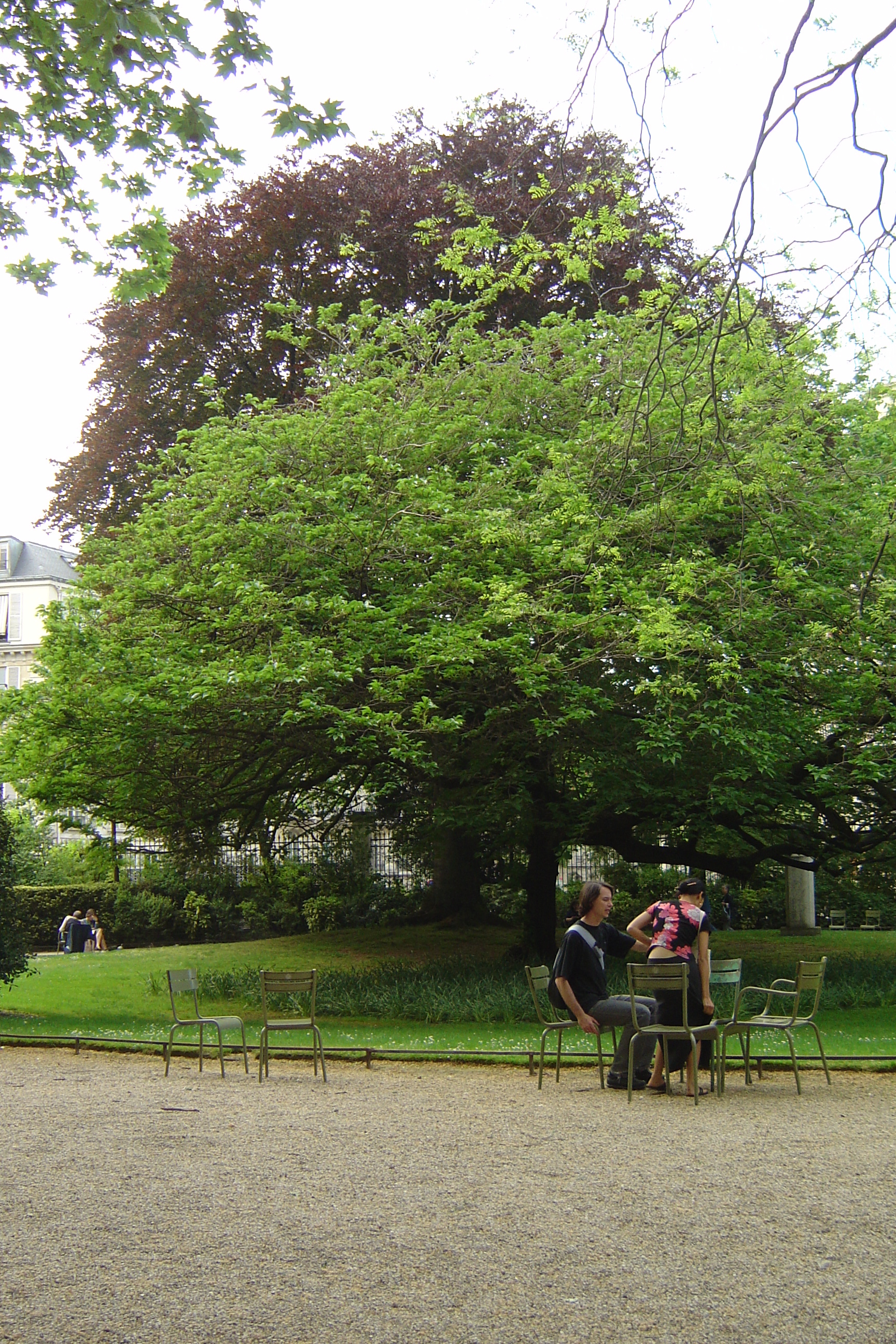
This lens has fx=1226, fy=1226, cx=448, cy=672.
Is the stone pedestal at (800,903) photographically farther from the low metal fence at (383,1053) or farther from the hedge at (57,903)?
the hedge at (57,903)

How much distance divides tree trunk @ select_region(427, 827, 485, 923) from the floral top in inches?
569

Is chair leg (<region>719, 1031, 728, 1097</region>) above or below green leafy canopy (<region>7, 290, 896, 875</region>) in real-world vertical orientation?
below

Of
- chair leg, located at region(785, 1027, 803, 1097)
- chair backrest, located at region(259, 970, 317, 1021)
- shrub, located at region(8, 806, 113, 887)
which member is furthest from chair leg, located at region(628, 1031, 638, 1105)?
shrub, located at region(8, 806, 113, 887)

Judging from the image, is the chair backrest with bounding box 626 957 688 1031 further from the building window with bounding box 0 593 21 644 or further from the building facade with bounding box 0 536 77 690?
the building window with bounding box 0 593 21 644

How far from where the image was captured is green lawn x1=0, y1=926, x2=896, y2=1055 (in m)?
13.8

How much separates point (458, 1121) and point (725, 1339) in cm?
467

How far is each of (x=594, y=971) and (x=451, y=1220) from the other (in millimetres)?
3861

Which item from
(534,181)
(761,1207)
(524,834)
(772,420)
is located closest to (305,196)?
(534,181)

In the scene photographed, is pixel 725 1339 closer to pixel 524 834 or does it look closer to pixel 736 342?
pixel 736 342

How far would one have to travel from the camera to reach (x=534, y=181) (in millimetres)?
20656

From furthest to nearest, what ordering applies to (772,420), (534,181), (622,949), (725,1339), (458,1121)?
(534,181) < (772,420) < (622,949) < (458,1121) < (725,1339)

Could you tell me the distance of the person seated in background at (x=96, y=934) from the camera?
2714 cm

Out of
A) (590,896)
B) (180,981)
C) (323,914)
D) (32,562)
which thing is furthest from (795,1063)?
(32,562)

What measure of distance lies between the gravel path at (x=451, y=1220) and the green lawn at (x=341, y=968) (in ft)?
13.0
